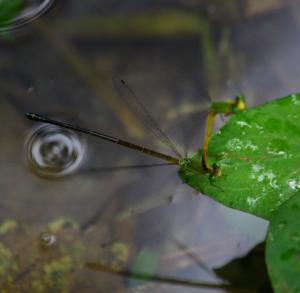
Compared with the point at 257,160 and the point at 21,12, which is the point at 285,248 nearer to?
the point at 257,160

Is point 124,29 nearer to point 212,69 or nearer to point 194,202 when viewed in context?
point 212,69

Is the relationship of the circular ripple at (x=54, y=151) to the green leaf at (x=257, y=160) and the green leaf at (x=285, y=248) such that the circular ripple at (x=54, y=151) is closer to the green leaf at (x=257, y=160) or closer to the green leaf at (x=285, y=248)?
the green leaf at (x=257, y=160)

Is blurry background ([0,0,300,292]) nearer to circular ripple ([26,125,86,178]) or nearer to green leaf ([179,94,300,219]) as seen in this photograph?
circular ripple ([26,125,86,178])

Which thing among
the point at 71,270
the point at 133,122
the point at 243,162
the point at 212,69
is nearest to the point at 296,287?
the point at 243,162

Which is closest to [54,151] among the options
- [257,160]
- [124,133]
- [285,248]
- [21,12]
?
[124,133]

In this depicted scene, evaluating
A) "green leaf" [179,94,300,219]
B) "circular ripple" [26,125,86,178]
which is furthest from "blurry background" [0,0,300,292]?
"green leaf" [179,94,300,219]

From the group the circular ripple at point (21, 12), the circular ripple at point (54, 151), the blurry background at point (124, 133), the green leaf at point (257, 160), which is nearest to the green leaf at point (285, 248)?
the green leaf at point (257, 160)
